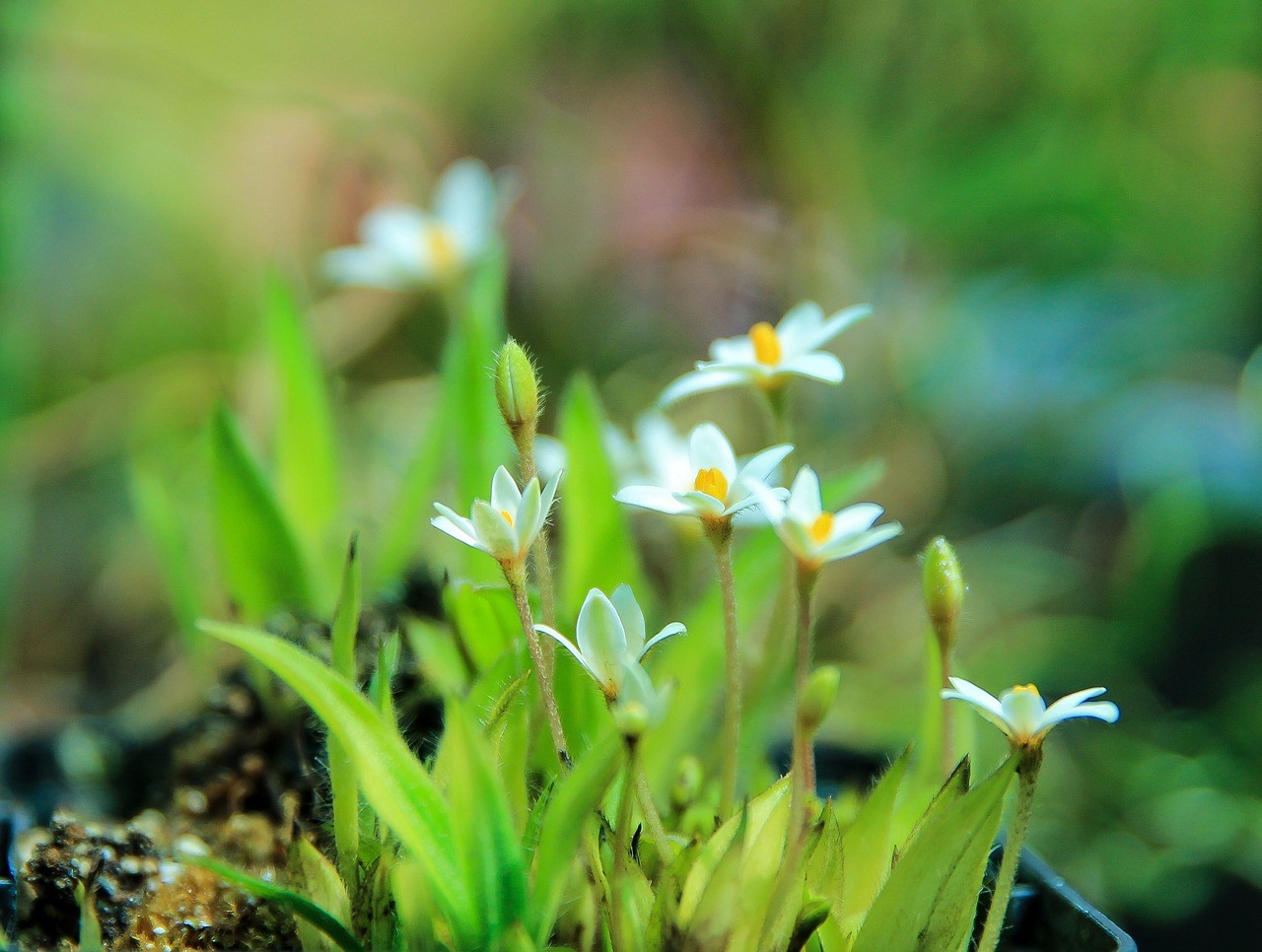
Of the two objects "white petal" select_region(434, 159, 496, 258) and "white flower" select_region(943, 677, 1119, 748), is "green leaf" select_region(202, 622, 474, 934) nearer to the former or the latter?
"white flower" select_region(943, 677, 1119, 748)

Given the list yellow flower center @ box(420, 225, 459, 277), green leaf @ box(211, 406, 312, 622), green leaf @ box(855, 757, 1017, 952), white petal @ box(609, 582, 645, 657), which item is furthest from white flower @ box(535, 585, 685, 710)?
yellow flower center @ box(420, 225, 459, 277)

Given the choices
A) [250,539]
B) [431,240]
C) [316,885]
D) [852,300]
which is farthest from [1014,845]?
[852,300]

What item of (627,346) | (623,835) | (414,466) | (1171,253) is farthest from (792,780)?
(1171,253)

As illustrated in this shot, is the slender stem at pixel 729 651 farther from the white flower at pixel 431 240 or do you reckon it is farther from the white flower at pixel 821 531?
the white flower at pixel 431 240

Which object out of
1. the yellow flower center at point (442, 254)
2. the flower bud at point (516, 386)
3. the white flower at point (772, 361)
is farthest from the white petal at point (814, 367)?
the yellow flower center at point (442, 254)

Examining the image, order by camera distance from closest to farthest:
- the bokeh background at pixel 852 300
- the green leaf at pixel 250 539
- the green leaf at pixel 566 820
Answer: the green leaf at pixel 566 820
the green leaf at pixel 250 539
the bokeh background at pixel 852 300

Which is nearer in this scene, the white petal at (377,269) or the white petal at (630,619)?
the white petal at (630,619)
